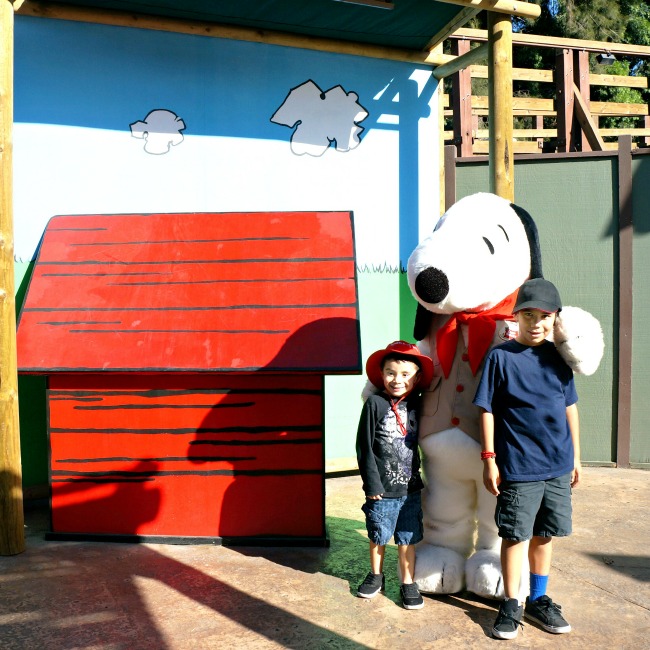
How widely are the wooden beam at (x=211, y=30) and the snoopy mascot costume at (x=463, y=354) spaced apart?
2482 mm

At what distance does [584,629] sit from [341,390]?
283cm

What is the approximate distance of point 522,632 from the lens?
3.20 metres

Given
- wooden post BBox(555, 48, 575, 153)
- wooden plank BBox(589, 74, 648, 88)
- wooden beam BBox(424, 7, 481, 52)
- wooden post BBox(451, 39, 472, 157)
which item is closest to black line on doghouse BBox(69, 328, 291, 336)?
wooden beam BBox(424, 7, 481, 52)

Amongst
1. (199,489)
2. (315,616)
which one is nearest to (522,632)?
(315,616)

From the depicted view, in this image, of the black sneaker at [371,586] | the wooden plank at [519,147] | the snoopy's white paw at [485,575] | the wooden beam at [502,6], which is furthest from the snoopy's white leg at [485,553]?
the wooden plank at [519,147]

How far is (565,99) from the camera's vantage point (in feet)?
25.9

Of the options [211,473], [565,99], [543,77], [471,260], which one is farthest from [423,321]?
[543,77]

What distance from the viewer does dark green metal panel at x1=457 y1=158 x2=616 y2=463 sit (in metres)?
5.78

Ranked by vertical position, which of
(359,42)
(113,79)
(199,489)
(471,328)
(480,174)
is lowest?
(199,489)

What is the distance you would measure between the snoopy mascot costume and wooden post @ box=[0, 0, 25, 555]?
2039 mm

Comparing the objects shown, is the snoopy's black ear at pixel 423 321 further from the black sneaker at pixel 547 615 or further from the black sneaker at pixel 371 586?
the black sneaker at pixel 547 615

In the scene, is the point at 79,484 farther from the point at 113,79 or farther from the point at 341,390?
the point at 113,79

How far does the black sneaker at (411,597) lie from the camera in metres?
3.41

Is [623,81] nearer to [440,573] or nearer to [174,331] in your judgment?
[174,331]
